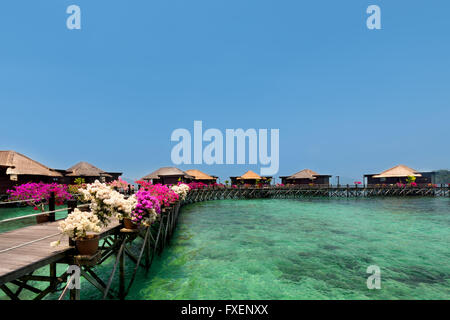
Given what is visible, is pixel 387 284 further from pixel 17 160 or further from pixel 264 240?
pixel 17 160

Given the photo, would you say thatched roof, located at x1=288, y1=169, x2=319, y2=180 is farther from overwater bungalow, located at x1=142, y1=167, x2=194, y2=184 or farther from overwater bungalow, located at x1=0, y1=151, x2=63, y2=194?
overwater bungalow, located at x1=0, y1=151, x2=63, y2=194

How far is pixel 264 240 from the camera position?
14.4 metres

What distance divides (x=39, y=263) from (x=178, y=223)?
15717 mm

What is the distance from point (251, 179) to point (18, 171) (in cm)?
4028

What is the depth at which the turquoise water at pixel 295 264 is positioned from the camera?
7855 millimetres

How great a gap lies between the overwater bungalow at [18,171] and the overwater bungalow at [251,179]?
35.9 metres

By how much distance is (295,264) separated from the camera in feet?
34.1

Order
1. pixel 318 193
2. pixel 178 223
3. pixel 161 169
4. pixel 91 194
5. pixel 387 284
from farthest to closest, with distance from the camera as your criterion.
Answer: pixel 318 193
pixel 161 169
pixel 178 223
pixel 387 284
pixel 91 194

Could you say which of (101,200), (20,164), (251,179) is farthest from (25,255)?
(251,179)

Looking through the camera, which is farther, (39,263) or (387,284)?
(387,284)

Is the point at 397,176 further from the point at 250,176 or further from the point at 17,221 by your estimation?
the point at 17,221

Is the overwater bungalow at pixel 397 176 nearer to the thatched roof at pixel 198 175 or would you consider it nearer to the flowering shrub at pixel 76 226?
the thatched roof at pixel 198 175

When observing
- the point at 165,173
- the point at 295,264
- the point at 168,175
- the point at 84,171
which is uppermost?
the point at 84,171
